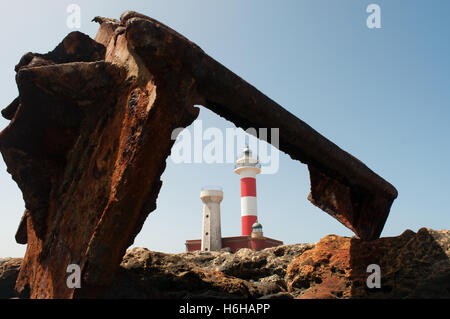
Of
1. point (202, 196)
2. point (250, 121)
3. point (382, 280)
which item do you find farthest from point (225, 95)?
point (202, 196)

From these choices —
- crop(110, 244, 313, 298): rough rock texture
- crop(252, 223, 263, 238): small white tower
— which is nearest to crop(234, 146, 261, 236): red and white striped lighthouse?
crop(252, 223, 263, 238): small white tower

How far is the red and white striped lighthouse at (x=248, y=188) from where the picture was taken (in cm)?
3206

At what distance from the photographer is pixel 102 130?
2346mm

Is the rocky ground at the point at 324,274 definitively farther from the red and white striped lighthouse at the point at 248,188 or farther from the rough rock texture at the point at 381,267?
the red and white striped lighthouse at the point at 248,188

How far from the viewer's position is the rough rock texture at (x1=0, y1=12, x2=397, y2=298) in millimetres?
1955

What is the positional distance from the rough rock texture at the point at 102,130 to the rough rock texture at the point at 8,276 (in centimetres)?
16

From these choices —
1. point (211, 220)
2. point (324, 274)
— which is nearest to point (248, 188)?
point (211, 220)

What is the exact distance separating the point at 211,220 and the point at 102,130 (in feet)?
97.4

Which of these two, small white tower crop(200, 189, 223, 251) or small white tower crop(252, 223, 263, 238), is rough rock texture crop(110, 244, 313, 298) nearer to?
small white tower crop(252, 223, 263, 238)

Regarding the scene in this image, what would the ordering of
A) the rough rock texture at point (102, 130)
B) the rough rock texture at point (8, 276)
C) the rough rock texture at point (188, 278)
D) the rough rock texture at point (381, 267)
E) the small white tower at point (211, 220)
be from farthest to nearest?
the small white tower at point (211, 220) < the rough rock texture at point (8, 276) < the rough rock texture at point (381, 267) < the rough rock texture at point (188, 278) < the rough rock texture at point (102, 130)

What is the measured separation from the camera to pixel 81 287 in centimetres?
191

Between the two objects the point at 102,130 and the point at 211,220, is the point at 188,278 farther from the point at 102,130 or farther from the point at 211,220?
the point at 211,220

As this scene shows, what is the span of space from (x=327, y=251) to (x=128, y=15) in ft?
8.71

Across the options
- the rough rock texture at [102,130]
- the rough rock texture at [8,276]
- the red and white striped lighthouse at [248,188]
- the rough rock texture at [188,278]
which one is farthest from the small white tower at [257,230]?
the rough rock texture at [102,130]
